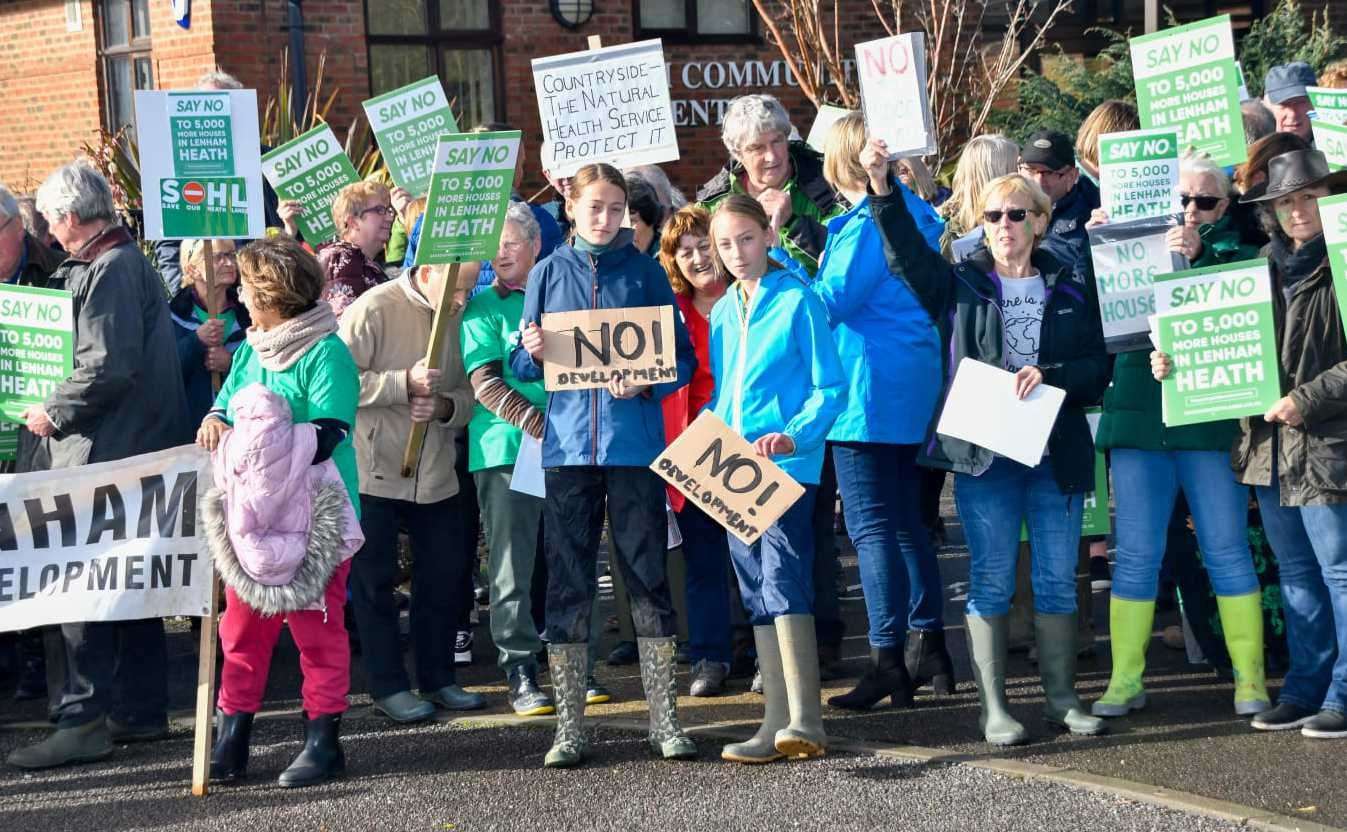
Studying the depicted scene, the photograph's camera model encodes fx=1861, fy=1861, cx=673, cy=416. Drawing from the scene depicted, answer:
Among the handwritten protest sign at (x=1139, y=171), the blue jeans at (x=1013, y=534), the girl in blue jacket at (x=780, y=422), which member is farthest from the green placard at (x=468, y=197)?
the handwritten protest sign at (x=1139, y=171)

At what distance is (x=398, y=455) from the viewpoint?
712 cm

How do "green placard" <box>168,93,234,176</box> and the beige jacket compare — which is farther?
"green placard" <box>168,93,234,176</box>

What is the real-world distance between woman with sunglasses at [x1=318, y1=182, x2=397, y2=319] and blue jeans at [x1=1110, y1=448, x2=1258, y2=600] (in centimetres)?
338

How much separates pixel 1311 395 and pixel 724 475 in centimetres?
198

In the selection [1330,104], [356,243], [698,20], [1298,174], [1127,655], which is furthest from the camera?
[698,20]

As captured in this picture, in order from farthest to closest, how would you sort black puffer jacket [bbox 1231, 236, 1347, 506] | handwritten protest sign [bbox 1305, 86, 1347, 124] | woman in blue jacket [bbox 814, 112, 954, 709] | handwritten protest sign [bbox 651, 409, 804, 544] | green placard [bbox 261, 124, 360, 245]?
green placard [bbox 261, 124, 360, 245], handwritten protest sign [bbox 1305, 86, 1347, 124], woman in blue jacket [bbox 814, 112, 954, 709], black puffer jacket [bbox 1231, 236, 1347, 506], handwritten protest sign [bbox 651, 409, 804, 544]

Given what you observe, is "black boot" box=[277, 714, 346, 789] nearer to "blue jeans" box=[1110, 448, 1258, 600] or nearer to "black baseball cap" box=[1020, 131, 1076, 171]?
"blue jeans" box=[1110, 448, 1258, 600]

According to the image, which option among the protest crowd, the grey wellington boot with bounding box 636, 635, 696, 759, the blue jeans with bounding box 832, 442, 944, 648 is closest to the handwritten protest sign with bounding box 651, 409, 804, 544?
the protest crowd

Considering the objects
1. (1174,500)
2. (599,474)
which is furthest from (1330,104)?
(599,474)

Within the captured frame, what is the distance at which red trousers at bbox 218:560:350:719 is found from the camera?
6254 millimetres

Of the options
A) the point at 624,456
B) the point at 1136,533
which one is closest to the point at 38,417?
the point at 624,456

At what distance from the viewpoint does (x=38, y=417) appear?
6.83 m

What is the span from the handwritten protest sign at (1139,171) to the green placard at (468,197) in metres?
2.20

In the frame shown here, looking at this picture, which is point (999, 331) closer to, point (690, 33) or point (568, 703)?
point (568, 703)
